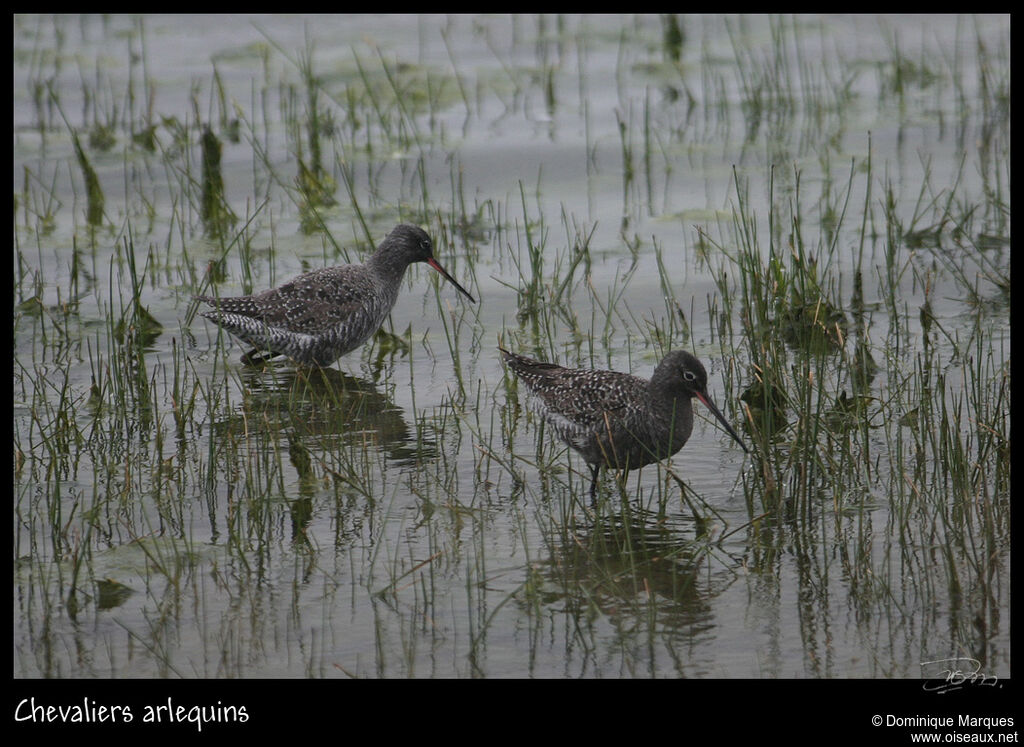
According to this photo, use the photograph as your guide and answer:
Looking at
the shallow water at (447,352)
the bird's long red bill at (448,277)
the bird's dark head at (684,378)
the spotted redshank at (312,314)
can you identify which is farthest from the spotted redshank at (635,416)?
the bird's long red bill at (448,277)

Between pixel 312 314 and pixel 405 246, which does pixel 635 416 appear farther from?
pixel 405 246

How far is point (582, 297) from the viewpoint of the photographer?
29.8 feet

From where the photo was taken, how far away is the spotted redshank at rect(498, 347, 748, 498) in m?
6.17

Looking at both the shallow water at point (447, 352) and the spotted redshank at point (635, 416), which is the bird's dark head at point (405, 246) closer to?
the shallow water at point (447, 352)

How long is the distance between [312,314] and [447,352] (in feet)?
3.05

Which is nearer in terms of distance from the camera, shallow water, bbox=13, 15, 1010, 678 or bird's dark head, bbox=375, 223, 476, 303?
shallow water, bbox=13, 15, 1010, 678

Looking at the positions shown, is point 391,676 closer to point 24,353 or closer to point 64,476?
point 64,476

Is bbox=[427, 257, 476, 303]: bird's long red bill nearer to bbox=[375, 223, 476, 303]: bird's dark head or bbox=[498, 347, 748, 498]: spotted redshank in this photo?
bbox=[375, 223, 476, 303]: bird's dark head

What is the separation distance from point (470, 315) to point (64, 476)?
11.3ft

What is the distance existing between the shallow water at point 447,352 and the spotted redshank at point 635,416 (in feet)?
0.63

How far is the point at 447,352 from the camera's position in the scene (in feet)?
27.5

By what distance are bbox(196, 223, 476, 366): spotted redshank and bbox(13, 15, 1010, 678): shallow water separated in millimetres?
259

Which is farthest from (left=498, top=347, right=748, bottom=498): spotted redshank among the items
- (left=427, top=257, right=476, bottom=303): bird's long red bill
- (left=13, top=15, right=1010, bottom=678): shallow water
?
(left=427, top=257, right=476, bottom=303): bird's long red bill

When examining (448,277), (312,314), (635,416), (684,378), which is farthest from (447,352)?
(684,378)
